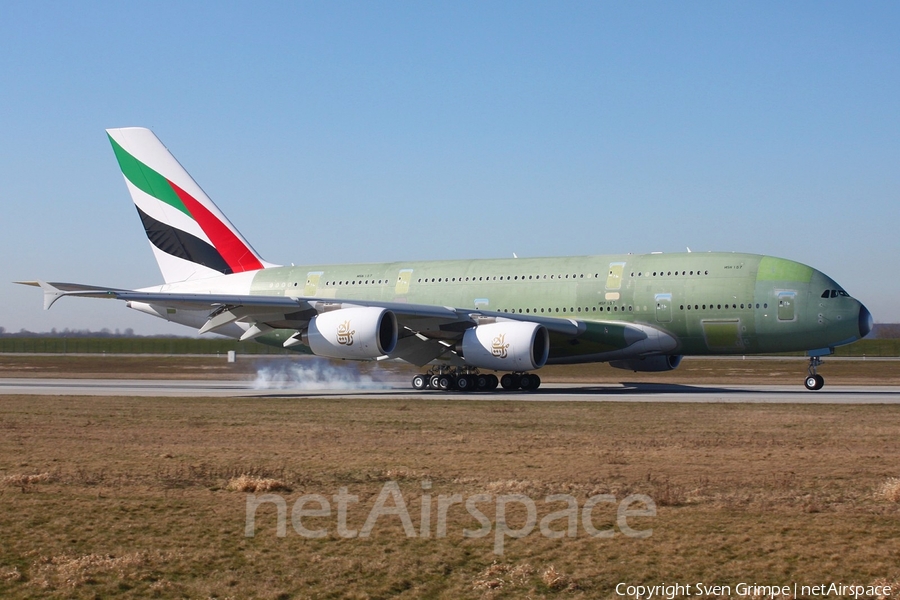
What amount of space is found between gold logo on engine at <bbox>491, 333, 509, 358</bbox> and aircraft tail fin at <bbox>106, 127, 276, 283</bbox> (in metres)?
14.6

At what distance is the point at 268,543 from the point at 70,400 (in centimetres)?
1991

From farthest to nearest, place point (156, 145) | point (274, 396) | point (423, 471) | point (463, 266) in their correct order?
point (156, 145), point (463, 266), point (274, 396), point (423, 471)

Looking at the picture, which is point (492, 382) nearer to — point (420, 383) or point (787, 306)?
point (420, 383)

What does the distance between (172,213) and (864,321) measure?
2633 cm

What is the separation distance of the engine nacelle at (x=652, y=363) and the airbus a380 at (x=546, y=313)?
5 centimetres

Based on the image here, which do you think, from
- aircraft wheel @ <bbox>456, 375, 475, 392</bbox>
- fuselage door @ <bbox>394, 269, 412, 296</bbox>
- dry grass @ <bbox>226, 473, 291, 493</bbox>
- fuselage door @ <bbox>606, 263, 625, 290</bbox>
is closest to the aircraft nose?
fuselage door @ <bbox>606, 263, 625, 290</bbox>

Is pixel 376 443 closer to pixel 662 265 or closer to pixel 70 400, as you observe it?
pixel 70 400

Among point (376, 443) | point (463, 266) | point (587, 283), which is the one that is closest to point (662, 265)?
point (587, 283)

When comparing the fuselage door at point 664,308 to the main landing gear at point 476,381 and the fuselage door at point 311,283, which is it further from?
the fuselage door at point 311,283

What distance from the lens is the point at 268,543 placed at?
881 centimetres

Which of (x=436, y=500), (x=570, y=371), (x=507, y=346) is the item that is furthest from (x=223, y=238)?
(x=436, y=500)

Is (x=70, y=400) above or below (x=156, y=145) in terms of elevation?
below

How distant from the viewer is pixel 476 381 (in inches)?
1287

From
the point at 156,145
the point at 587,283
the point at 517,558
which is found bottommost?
the point at 517,558
